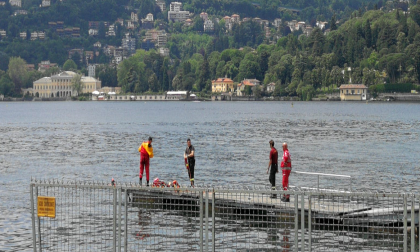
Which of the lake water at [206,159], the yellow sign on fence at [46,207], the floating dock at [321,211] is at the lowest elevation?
the lake water at [206,159]

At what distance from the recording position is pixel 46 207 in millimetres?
17953

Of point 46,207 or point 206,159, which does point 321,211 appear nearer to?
point 46,207

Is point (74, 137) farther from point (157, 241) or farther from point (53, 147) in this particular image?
point (157, 241)

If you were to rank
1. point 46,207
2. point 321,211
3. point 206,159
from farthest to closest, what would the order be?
point 206,159, point 321,211, point 46,207

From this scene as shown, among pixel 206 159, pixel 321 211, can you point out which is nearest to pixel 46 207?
pixel 321 211

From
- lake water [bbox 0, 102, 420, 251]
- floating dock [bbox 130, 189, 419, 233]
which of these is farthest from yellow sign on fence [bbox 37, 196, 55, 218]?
lake water [bbox 0, 102, 420, 251]

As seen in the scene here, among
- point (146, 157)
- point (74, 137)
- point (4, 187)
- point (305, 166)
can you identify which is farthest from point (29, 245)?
point (74, 137)

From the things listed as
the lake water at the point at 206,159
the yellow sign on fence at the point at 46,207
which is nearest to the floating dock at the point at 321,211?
the yellow sign on fence at the point at 46,207

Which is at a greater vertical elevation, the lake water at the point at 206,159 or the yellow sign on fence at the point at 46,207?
the yellow sign on fence at the point at 46,207

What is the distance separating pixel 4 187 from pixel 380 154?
3389cm

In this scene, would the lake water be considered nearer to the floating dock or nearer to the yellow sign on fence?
the floating dock

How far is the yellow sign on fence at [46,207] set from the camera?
17875 millimetres

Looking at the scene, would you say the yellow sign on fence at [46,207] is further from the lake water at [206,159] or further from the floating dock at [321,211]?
the lake water at [206,159]

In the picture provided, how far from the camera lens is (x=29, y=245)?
24953 millimetres
